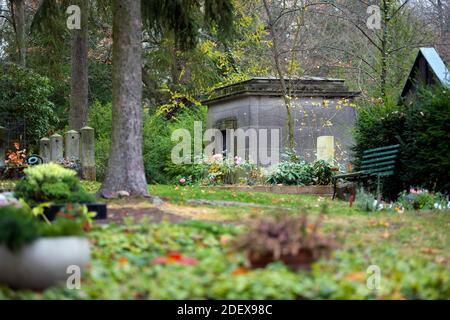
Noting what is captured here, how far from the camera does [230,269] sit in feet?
21.1

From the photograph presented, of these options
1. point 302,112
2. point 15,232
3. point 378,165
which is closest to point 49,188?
point 15,232

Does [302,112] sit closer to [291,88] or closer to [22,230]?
[291,88]

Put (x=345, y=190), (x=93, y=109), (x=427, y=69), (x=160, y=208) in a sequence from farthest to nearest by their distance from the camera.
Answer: (x=93, y=109)
(x=427, y=69)
(x=345, y=190)
(x=160, y=208)

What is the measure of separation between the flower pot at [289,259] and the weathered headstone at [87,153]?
44.4 feet

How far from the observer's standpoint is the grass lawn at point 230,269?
6016mm

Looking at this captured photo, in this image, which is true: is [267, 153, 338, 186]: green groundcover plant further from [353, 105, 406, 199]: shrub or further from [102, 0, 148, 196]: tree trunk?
[102, 0, 148, 196]: tree trunk

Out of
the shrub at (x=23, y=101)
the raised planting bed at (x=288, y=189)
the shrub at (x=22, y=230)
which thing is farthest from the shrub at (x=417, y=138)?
the shrub at (x=23, y=101)

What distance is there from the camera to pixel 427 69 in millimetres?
17578

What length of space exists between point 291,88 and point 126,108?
10.2 metres

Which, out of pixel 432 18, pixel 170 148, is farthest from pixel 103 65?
pixel 432 18

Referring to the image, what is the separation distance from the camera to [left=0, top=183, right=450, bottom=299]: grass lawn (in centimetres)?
602
